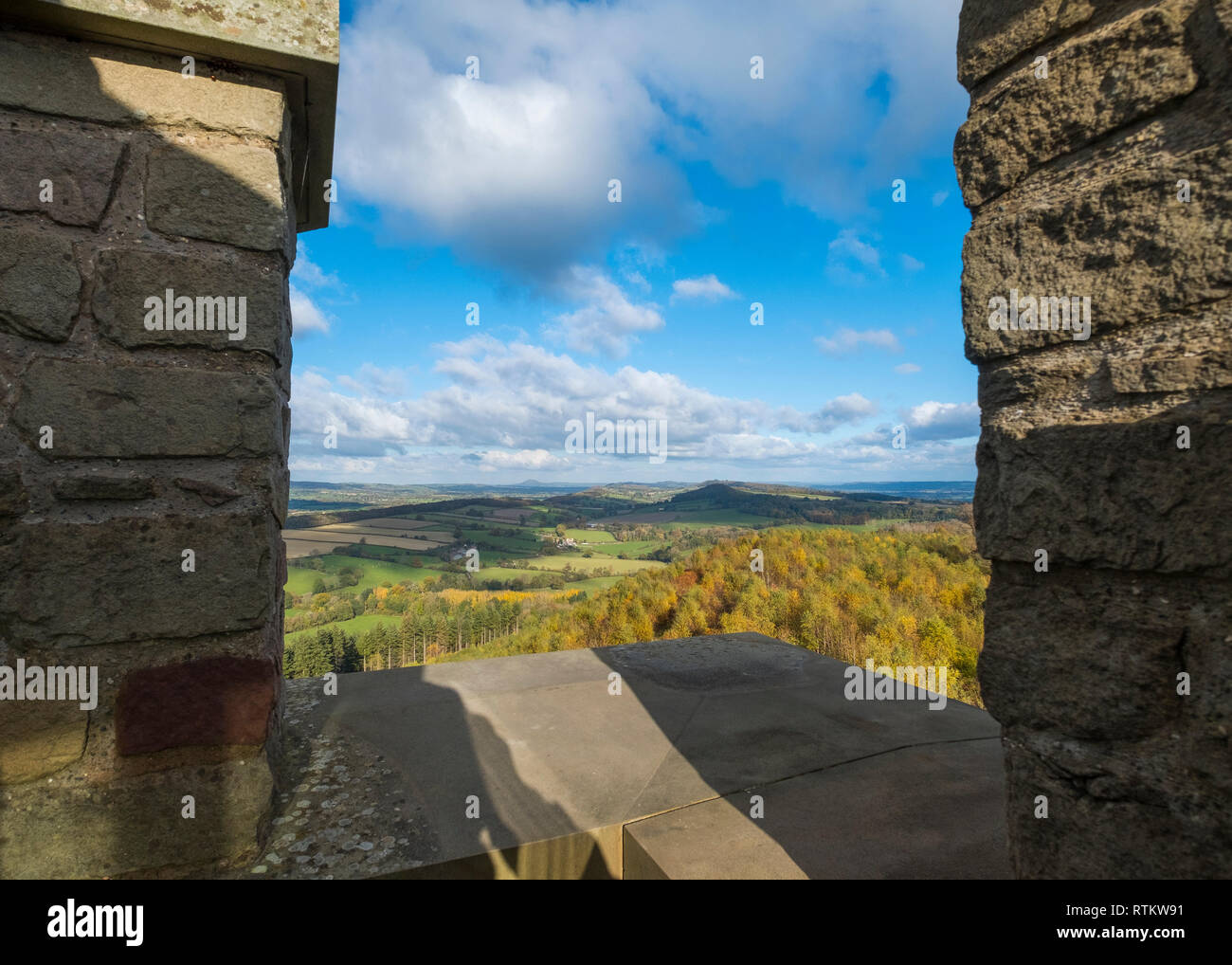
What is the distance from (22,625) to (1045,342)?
2.66 meters

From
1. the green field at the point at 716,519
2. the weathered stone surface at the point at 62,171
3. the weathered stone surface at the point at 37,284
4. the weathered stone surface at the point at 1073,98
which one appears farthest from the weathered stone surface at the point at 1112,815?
the green field at the point at 716,519

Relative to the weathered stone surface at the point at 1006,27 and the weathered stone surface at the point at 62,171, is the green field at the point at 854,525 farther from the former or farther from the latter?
the weathered stone surface at the point at 62,171

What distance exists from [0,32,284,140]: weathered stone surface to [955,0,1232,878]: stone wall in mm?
2120

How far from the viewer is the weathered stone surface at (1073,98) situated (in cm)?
109

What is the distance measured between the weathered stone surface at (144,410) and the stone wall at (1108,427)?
2.03 meters

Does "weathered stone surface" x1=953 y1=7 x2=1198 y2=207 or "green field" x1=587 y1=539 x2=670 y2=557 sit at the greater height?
"weathered stone surface" x1=953 y1=7 x2=1198 y2=207

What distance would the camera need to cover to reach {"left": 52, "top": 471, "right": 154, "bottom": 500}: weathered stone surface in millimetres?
1721

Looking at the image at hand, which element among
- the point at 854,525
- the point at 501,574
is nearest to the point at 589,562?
the point at 501,574

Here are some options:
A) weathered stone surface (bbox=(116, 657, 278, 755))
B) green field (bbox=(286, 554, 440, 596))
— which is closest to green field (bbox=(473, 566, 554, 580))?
green field (bbox=(286, 554, 440, 596))

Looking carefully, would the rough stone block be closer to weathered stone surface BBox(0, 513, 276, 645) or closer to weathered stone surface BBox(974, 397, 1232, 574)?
weathered stone surface BBox(974, 397, 1232, 574)

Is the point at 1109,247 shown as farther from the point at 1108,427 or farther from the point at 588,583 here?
the point at 588,583

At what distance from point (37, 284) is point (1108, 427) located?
2664 mm
